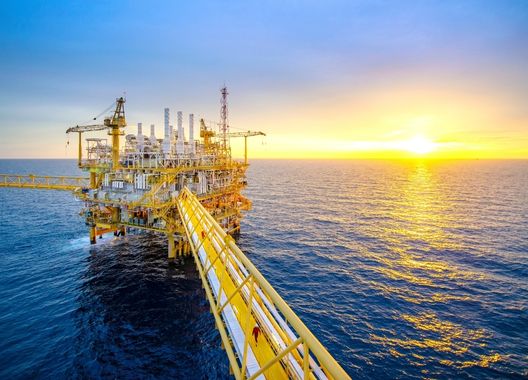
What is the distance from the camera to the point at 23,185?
169ft

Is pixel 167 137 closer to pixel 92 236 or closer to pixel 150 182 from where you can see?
pixel 150 182

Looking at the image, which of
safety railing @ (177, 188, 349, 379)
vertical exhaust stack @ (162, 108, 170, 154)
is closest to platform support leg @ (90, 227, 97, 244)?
vertical exhaust stack @ (162, 108, 170, 154)

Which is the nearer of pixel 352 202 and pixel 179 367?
A: pixel 179 367

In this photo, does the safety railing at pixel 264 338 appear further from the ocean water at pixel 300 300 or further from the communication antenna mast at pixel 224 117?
the communication antenna mast at pixel 224 117

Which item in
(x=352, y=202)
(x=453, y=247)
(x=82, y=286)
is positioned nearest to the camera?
(x=82, y=286)

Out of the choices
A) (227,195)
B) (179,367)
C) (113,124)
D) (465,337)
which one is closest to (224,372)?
(179,367)

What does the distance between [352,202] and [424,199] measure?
28.7m

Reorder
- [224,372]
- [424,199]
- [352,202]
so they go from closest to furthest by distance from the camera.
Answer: [224,372]
[352,202]
[424,199]

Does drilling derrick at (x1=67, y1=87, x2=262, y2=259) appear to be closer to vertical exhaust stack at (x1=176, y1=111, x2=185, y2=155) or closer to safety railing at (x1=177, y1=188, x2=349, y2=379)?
vertical exhaust stack at (x1=176, y1=111, x2=185, y2=155)

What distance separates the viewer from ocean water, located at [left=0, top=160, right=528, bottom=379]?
21.7 meters

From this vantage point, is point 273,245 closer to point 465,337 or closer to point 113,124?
point 465,337

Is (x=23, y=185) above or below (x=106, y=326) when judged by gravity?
above

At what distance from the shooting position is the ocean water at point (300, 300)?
2166cm

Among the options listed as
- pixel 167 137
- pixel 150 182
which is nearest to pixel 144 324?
pixel 150 182
